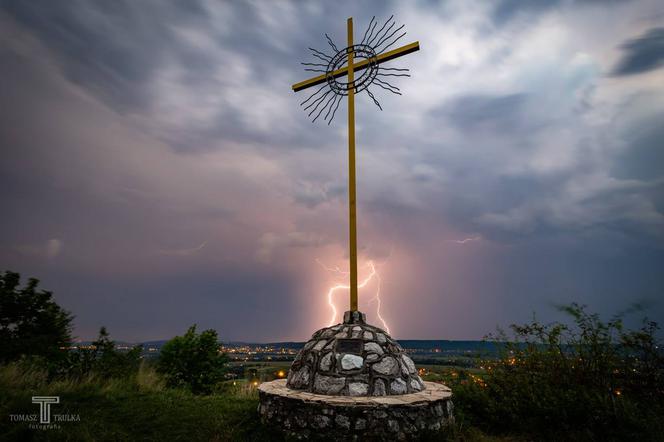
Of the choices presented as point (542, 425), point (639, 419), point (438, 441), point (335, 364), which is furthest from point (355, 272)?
point (639, 419)

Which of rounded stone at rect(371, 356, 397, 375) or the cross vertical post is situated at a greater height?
the cross vertical post

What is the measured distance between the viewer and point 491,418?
6379 mm

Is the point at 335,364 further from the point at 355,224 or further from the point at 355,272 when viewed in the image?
the point at 355,224

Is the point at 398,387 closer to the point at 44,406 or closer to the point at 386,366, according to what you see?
the point at 386,366

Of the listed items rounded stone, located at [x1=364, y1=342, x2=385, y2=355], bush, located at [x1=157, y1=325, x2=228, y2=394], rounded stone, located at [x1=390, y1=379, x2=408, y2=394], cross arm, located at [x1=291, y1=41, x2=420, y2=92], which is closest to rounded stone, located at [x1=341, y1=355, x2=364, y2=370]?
rounded stone, located at [x1=364, y1=342, x2=385, y2=355]

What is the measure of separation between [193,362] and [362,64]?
33.0 feet

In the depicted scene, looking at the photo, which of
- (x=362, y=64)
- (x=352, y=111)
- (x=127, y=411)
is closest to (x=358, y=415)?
(x=127, y=411)

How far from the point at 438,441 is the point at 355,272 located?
303 cm

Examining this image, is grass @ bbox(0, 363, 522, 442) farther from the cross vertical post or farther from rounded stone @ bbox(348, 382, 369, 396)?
the cross vertical post

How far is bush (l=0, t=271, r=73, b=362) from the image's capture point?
1056 centimetres

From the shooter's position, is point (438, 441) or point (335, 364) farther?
point (335, 364)

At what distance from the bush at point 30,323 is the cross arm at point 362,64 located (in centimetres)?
1143

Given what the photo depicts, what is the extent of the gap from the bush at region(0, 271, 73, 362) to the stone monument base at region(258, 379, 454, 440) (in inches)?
393

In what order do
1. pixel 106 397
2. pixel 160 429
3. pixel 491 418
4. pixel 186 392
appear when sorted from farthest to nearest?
1. pixel 186 392
2. pixel 106 397
3. pixel 491 418
4. pixel 160 429
